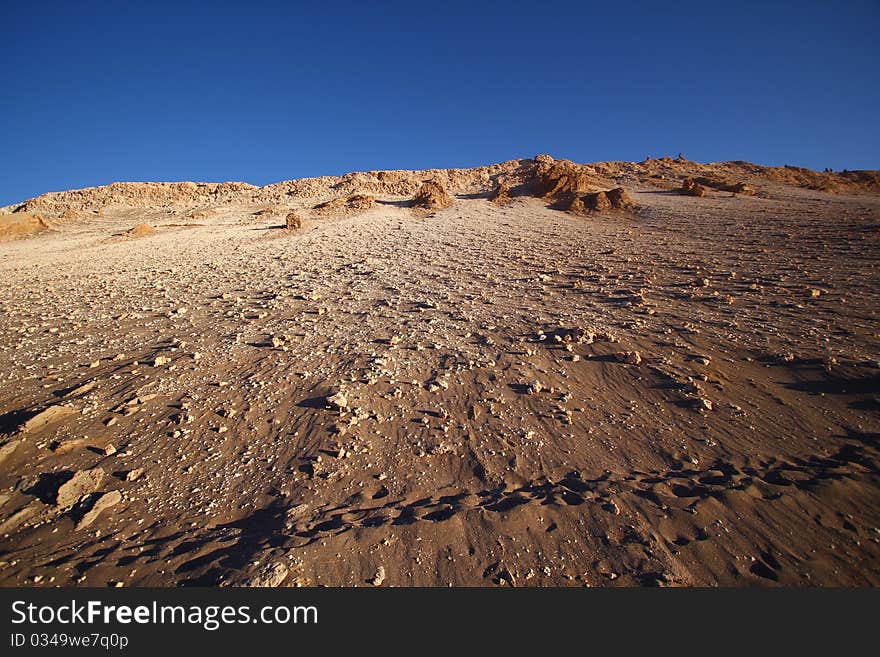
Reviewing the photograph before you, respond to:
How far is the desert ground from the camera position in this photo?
2.34 metres

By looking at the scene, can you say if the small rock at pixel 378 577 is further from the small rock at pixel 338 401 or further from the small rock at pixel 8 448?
the small rock at pixel 8 448

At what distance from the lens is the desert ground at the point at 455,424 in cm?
234

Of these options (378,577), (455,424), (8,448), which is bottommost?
(378,577)

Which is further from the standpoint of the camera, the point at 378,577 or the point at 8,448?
the point at 8,448

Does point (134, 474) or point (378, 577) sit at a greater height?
point (134, 474)

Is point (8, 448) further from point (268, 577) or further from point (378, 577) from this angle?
point (378, 577)

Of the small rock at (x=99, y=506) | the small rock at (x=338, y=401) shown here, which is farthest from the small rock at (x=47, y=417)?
the small rock at (x=338, y=401)

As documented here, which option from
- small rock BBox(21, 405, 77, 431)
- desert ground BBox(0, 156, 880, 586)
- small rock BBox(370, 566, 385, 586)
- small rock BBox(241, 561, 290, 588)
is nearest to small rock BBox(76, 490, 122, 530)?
desert ground BBox(0, 156, 880, 586)

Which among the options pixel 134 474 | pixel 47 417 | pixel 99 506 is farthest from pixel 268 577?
pixel 47 417

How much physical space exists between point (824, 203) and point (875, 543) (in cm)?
1967

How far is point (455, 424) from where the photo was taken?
3740mm

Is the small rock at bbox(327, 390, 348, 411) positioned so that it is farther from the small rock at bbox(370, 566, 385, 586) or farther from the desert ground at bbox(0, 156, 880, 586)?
the small rock at bbox(370, 566, 385, 586)

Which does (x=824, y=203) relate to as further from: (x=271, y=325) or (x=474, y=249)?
(x=271, y=325)

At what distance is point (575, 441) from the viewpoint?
3.46 metres
